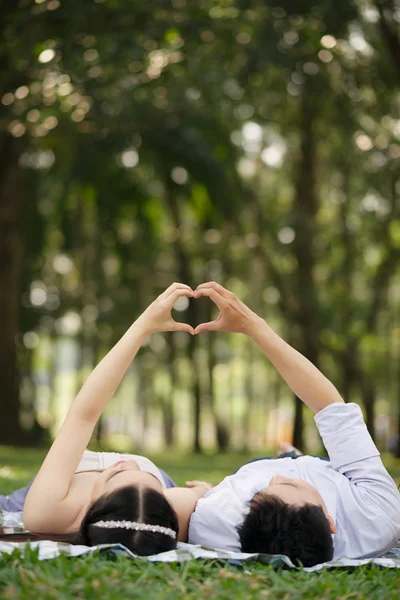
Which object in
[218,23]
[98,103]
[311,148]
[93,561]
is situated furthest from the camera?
[311,148]

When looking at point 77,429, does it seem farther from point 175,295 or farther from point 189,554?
point 175,295

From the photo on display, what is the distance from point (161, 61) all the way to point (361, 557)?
842 centimetres

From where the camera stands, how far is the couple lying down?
121 inches

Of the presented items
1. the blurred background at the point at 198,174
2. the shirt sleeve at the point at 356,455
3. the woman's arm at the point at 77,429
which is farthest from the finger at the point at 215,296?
the blurred background at the point at 198,174

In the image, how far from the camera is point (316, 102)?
1328 centimetres

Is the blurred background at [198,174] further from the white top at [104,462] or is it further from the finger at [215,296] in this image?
the white top at [104,462]

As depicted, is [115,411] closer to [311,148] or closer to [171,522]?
[311,148]

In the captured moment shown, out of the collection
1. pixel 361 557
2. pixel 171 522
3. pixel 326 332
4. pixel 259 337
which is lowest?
pixel 326 332

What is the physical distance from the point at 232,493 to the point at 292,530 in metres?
0.36

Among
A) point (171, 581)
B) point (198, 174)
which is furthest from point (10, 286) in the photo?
point (171, 581)

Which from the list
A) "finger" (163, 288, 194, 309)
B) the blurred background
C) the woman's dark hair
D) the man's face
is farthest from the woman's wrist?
the blurred background

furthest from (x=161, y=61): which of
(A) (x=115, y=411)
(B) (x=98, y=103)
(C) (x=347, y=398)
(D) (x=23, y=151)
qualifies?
(A) (x=115, y=411)

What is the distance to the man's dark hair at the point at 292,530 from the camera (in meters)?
3.07

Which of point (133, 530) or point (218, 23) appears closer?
point (133, 530)
